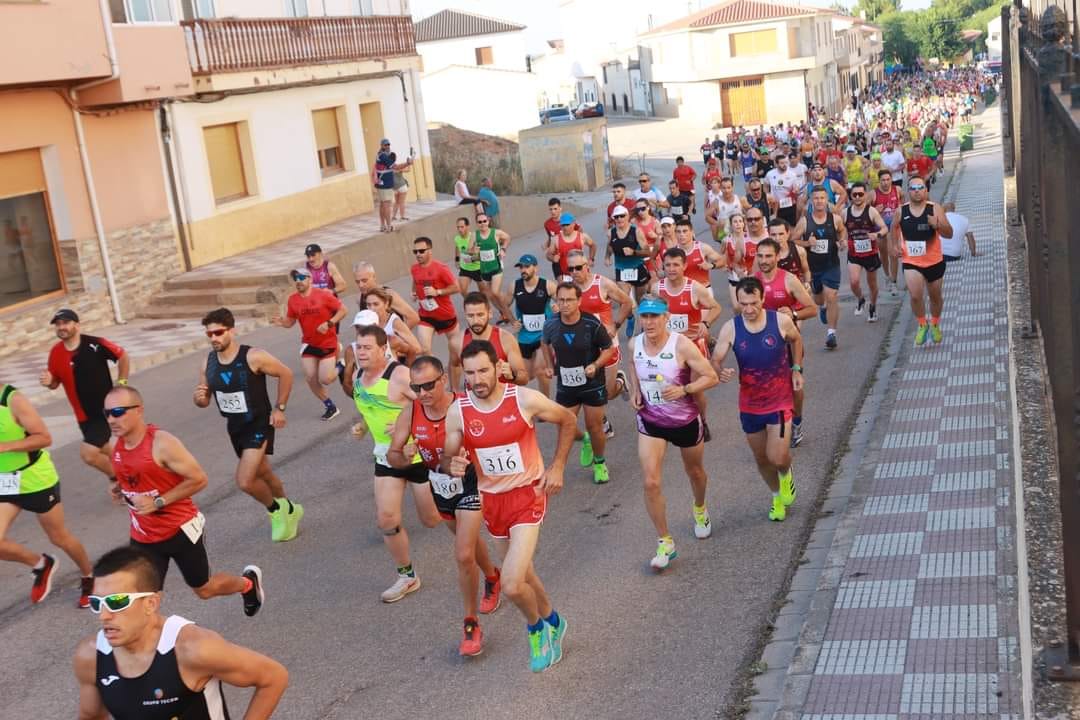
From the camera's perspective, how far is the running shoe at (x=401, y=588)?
8.42m

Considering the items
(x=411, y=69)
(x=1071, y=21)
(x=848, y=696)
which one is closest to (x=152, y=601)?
(x=848, y=696)

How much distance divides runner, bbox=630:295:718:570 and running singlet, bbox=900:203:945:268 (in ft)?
20.6

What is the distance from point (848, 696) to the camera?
6211 mm

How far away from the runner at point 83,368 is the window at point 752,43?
70787 millimetres

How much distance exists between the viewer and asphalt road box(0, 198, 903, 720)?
6918 mm

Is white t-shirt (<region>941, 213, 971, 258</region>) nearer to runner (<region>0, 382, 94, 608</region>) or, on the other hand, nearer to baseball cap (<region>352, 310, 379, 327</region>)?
baseball cap (<region>352, 310, 379, 327</region>)

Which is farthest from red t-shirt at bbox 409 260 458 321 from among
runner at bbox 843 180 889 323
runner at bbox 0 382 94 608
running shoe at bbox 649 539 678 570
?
running shoe at bbox 649 539 678 570

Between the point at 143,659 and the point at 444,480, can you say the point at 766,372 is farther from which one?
the point at 143,659

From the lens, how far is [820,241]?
15078 mm

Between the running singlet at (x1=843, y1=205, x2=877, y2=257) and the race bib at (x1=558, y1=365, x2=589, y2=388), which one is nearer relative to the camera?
the race bib at (x1=558, y1=365, x2=589, y2=388)

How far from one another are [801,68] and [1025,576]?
73750 millimetres

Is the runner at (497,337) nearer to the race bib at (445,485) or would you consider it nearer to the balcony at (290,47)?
the race bib at (445,485)

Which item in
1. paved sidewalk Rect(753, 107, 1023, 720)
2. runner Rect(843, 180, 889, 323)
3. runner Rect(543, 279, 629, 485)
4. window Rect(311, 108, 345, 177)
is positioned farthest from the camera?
window Rect(311, 108, 345, 177)

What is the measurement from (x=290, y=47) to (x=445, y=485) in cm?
2049
